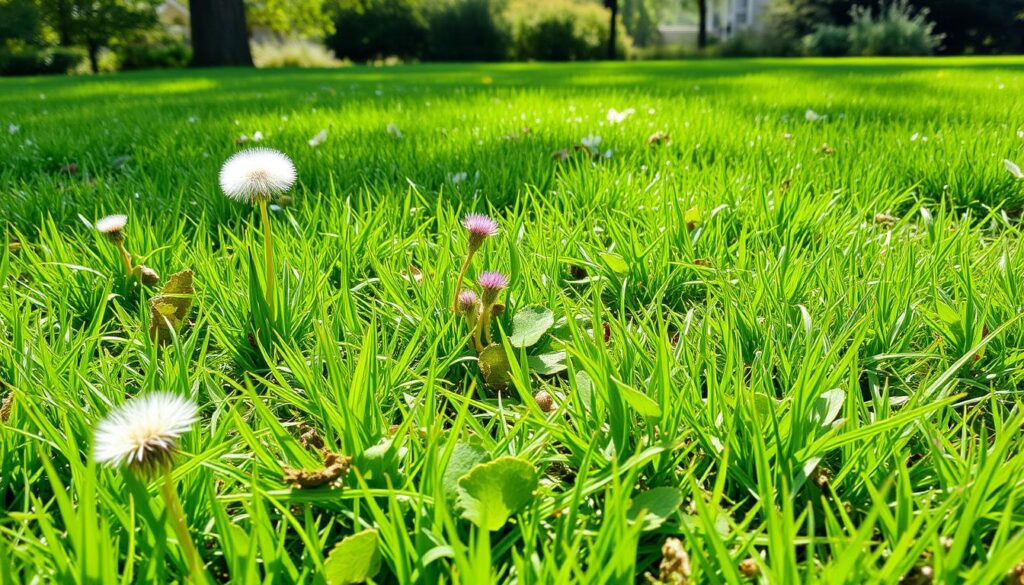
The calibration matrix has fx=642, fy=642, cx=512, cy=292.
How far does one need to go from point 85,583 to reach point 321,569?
244mm

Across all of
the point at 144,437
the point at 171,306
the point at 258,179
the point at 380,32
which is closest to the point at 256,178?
the point at 258,179

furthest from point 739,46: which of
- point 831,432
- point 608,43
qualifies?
point 831,432

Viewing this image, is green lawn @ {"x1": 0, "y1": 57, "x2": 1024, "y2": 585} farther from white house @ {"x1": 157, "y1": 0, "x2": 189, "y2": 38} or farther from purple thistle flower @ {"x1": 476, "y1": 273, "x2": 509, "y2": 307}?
white house @ {"x1": 157, "y1": 0, "x2": 189, "y2": 38}

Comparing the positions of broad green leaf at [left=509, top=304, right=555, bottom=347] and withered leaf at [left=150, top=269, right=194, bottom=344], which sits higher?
withered leaf at [left=150, top=269, right=194, bottom=344]

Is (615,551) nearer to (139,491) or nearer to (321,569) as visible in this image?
(321,569)

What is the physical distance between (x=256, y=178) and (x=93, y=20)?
34.6 m

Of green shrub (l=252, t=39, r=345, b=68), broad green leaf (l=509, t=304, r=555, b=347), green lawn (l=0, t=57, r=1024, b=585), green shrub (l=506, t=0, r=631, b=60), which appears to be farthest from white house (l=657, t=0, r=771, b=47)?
broad green leaf (l=509, t=304, r=555, b=347)

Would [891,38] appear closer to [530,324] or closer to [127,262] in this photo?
[530,324]

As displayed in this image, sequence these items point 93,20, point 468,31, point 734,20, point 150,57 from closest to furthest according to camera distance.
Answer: point 150,57 < point 93,20 < point 468,31 < point 734,20

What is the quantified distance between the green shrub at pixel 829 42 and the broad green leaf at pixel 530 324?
33.7m

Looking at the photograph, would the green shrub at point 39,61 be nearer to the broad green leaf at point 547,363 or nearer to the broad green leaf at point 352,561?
the broad green leaf at point 547,363

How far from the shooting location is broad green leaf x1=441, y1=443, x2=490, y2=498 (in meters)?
0.93

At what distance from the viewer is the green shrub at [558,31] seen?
32.0 m

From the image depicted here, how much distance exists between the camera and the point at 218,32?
20.2 meters
